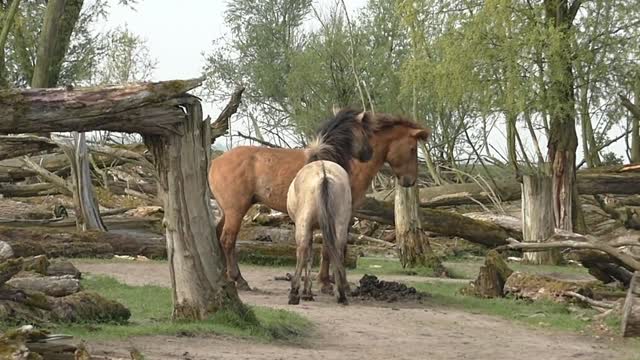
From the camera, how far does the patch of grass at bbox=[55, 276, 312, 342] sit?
9.11 metres

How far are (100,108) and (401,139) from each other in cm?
687

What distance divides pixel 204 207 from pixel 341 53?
27.4 metres

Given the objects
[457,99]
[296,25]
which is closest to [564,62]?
[457,99]

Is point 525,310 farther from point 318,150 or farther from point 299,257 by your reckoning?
point 318,150

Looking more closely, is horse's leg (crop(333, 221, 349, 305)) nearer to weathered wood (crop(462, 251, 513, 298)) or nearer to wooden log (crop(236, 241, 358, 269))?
weathered wood (crop(462, 251, 513, 298))

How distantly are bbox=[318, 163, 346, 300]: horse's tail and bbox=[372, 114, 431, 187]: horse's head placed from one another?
8.36 feet

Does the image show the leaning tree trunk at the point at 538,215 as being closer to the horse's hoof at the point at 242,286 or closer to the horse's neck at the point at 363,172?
the horse's neck at the point at 363,172

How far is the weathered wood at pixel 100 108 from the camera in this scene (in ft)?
27.8

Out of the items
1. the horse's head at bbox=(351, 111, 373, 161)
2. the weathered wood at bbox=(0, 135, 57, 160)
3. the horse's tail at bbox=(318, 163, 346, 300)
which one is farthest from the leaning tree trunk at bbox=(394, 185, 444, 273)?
the weathered wood at bbox=(0, 135, 57, 160)

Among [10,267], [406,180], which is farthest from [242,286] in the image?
[10,267]

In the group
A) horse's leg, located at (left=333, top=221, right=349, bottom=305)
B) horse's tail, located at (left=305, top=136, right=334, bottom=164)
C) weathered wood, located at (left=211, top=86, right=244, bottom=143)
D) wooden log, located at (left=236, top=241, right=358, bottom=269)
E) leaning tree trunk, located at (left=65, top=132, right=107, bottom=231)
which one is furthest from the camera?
leaning tree trunk, located at (left=65, top=132, right=107, bottom=231)

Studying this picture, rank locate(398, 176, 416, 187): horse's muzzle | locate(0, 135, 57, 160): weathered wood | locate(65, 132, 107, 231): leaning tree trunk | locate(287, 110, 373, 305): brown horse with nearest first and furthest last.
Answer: locate(0, 135, 57, 160): weathered wood, locate(287, 110, 373, 305): brown horse, locate(398, 176, 416, 187): horse's muzzle, locate(65, 132, 107, 231): leaning tree trunk

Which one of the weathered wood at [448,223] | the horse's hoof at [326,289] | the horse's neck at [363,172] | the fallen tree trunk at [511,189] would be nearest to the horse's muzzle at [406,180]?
the horse's neck at [363,172]

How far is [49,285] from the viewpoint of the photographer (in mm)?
10180
